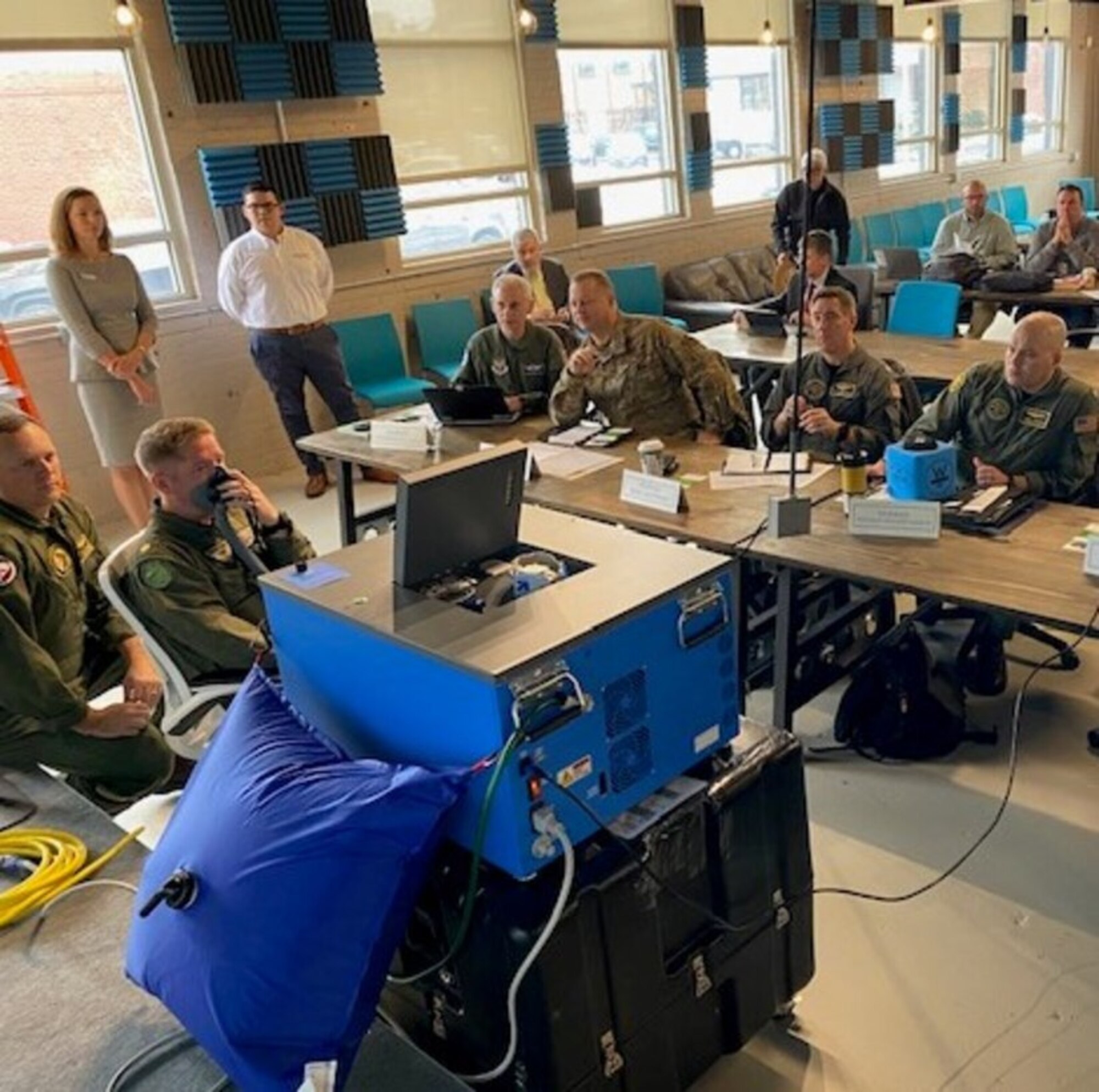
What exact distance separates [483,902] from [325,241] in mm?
5116

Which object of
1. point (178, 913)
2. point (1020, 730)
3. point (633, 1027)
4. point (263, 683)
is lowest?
point (1020, 730)

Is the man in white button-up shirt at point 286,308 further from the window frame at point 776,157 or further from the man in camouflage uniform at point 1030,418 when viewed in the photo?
the window frame at point 776,157

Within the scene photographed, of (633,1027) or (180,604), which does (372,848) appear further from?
(180,604)

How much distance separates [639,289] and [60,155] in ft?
12.5

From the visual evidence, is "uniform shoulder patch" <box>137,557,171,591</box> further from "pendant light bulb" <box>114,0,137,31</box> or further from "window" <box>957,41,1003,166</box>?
"window" <box>957,41,1003,166</box>

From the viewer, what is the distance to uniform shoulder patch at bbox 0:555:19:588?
2.11 metres

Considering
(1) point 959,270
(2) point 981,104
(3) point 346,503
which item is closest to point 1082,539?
(3) point 346,503

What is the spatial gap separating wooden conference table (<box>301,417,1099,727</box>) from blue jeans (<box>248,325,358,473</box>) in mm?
2554

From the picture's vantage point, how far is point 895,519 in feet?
8.43

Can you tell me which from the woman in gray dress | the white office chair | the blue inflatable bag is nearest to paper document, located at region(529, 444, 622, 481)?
the white office chair

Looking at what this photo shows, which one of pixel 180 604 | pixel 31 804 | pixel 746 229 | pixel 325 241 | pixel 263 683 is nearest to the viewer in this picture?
pixel 263 683

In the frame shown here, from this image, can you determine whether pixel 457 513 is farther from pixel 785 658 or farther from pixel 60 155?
pixel 60 155

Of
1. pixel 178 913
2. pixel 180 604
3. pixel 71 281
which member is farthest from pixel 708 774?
pixel 71 281

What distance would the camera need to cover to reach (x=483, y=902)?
1343 mm
